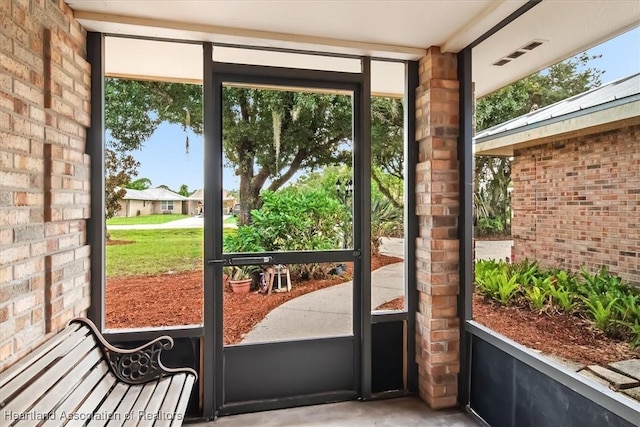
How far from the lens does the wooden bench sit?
138cm

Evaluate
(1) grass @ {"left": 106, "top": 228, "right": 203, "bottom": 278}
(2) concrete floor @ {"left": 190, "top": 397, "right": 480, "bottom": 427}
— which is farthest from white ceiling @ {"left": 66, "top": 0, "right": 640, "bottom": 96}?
(2) concrete floor @ {"left": 190, "top": 397, "right": 480, "bottom": 427}

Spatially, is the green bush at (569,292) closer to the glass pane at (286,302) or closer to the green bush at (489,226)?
the green bush at (489,226)

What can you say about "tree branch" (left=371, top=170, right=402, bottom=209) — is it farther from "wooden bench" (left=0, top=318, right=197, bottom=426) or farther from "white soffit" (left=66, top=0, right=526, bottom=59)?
"wooden bench" (left=0, top=318, right=197, bottom=426)

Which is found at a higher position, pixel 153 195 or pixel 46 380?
pixel 153 195

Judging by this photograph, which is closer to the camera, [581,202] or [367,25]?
[581,202]

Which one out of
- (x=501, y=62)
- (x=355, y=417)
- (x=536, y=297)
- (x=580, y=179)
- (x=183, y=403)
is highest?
(x=501, y=62)

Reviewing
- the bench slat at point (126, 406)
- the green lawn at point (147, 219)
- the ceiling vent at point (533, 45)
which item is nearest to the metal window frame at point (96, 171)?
the green lawn at point (147, 219)

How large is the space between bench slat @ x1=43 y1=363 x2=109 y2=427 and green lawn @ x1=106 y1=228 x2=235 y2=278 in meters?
0.64

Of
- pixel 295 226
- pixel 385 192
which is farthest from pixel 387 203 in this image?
pixel 295 226

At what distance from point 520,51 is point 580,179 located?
1.04 m

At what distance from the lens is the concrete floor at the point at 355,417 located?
230 centimetres

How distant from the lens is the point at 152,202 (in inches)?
94.5

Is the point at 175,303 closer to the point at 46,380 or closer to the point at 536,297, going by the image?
the point at 46,380

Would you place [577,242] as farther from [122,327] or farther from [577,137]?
[122,327]
